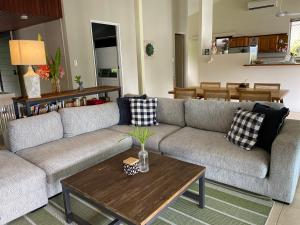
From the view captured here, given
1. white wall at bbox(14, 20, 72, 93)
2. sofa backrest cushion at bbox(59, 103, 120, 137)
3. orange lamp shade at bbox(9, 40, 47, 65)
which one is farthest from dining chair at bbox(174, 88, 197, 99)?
orange lamp shade at bbox(9, 40, 47, 65)

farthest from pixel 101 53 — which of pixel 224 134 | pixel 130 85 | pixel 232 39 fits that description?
pixel 232 39

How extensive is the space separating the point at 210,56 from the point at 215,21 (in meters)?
3.88

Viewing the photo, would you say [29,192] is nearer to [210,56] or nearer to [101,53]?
[101,53]

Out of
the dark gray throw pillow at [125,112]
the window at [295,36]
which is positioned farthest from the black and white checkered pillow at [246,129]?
the window at [295,36]

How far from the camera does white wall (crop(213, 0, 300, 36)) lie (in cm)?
820

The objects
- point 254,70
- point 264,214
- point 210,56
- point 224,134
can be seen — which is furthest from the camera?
point 210,56

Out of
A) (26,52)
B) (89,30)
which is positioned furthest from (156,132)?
(89,30)

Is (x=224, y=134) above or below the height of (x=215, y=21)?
below

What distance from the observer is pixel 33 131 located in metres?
2.58

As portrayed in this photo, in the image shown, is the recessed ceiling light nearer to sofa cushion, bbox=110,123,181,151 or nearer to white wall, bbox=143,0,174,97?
sofa cushion, bbox=110,123,181,151

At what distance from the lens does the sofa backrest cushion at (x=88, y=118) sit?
2889 mm

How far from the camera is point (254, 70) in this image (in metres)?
5.89

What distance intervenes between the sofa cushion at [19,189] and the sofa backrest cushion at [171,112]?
1785 mm

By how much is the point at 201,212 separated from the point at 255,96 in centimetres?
217
